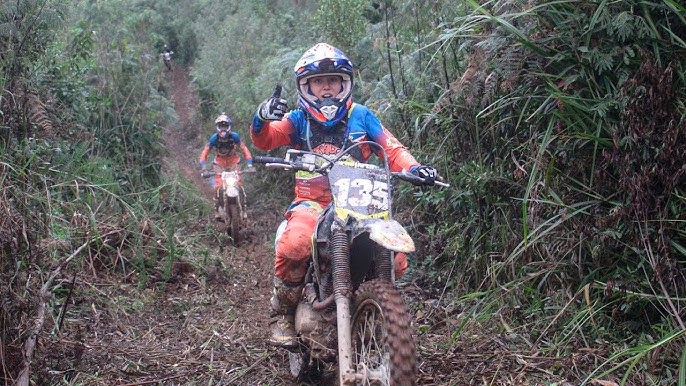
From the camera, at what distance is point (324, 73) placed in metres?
4.64

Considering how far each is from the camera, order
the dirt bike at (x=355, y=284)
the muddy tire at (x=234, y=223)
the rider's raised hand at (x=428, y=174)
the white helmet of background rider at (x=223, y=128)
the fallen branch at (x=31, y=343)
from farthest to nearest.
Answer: the white helmet of background rider at (x=223, y=128), the muddy tire at (x=234, y=223), the rider's raised hand at (x=428, y=174), the fallen branch at (x=31, y=343), the dirt bike at (x=355, y=284)

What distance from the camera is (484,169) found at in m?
5.75

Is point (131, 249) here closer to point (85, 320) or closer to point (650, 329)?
point (85, 320)

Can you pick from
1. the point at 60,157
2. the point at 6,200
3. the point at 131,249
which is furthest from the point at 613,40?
the point at 60,157

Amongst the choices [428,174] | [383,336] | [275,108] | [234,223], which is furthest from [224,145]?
[383,336]

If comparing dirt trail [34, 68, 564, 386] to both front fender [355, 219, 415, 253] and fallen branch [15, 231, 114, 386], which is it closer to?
fallen branch [15, 231, 114, 386]

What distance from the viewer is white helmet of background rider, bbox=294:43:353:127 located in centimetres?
463

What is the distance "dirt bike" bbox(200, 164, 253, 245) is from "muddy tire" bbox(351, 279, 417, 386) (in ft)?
24.5

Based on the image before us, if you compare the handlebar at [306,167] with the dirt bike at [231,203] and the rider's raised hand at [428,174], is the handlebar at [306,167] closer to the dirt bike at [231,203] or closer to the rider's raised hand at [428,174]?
the rider's raised hand at [428,174]

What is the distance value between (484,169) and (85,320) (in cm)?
321

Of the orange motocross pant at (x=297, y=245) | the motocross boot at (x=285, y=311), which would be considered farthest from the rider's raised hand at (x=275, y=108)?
the motocross boot at (x=285, y=311)

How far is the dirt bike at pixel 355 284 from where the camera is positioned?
3551 mm

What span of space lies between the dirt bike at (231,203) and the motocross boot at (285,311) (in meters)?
6.52

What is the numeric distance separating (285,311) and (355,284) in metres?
0.66
